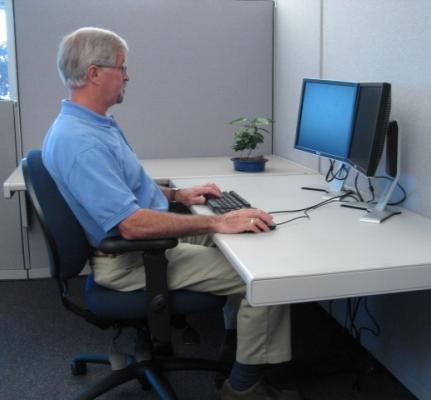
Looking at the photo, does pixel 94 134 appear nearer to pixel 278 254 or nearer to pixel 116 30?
pixel 278 254

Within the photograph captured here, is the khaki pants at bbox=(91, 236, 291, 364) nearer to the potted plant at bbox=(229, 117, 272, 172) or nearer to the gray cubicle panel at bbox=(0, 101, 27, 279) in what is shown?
the potted plant at bbox=(229, 117, 272, 172)

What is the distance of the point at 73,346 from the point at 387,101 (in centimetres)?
144

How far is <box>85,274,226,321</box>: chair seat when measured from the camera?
1.46 metres

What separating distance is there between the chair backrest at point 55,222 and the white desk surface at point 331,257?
38 cm

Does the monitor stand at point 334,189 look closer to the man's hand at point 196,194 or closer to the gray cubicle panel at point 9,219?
the man's hand at point 196,194

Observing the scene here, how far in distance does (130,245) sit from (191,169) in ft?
3.76

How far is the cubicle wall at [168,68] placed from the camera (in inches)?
106

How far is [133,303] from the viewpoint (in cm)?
146

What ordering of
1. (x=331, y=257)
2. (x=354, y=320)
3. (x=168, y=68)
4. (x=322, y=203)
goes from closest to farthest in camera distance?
(x=331, y=257) < (x=322, y=203) < (x=354, y=320) < (x=168, y=68)

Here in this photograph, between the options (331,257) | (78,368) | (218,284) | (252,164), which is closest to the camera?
(331,257)

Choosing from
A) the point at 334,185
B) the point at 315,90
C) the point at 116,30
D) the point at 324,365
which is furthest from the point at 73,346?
the point at 116,30

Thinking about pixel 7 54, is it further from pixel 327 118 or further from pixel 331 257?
pixel 331 257

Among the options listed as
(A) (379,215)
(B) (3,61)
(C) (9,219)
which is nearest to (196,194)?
(A) (379,215)

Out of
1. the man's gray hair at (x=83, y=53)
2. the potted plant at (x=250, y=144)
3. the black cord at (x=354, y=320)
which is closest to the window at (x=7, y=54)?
the potted plant at (x=250, y=144)
